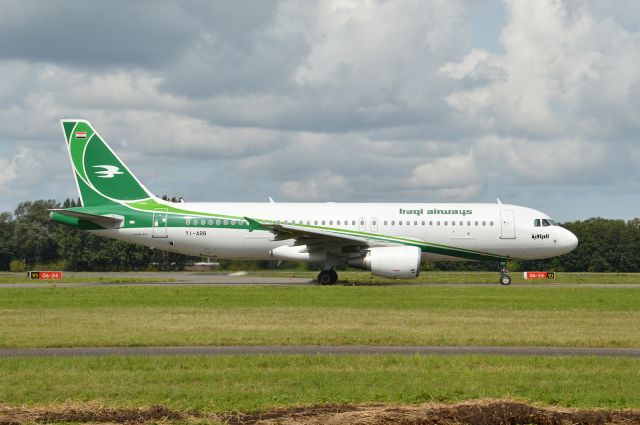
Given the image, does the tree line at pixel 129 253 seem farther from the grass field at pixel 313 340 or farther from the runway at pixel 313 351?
the runway at pixel 313 351

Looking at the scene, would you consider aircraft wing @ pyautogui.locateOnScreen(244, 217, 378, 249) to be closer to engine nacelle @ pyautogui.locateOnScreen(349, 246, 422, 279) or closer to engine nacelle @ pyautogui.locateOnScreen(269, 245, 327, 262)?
engine nacelle @ pyautogui.locateOnScreen(269, 245, 327, 262)

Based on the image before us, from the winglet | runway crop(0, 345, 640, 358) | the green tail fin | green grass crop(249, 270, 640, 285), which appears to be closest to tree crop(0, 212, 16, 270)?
green grass crop(249, 270, 640, 285)

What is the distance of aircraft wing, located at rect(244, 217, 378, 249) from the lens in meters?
37.5

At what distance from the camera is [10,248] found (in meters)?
88.6

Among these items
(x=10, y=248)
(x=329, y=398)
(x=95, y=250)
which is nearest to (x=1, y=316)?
(x=329, y=398)

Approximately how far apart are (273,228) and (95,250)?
45.1m

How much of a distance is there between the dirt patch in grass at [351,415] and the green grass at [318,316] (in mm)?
7162

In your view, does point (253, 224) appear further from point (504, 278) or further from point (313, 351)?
point (313, 351)

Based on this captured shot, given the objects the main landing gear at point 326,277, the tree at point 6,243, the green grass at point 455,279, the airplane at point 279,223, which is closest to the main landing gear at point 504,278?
the airplane at point 279,223

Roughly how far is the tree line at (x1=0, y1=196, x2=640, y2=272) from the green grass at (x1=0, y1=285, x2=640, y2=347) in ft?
130

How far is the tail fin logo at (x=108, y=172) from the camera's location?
4081 centimetres

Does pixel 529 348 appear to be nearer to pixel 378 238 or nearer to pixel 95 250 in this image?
pixel 378 238

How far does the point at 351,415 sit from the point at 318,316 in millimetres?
13309

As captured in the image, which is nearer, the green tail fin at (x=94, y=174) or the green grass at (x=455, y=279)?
the green tail fin at (x=94, y=174)
